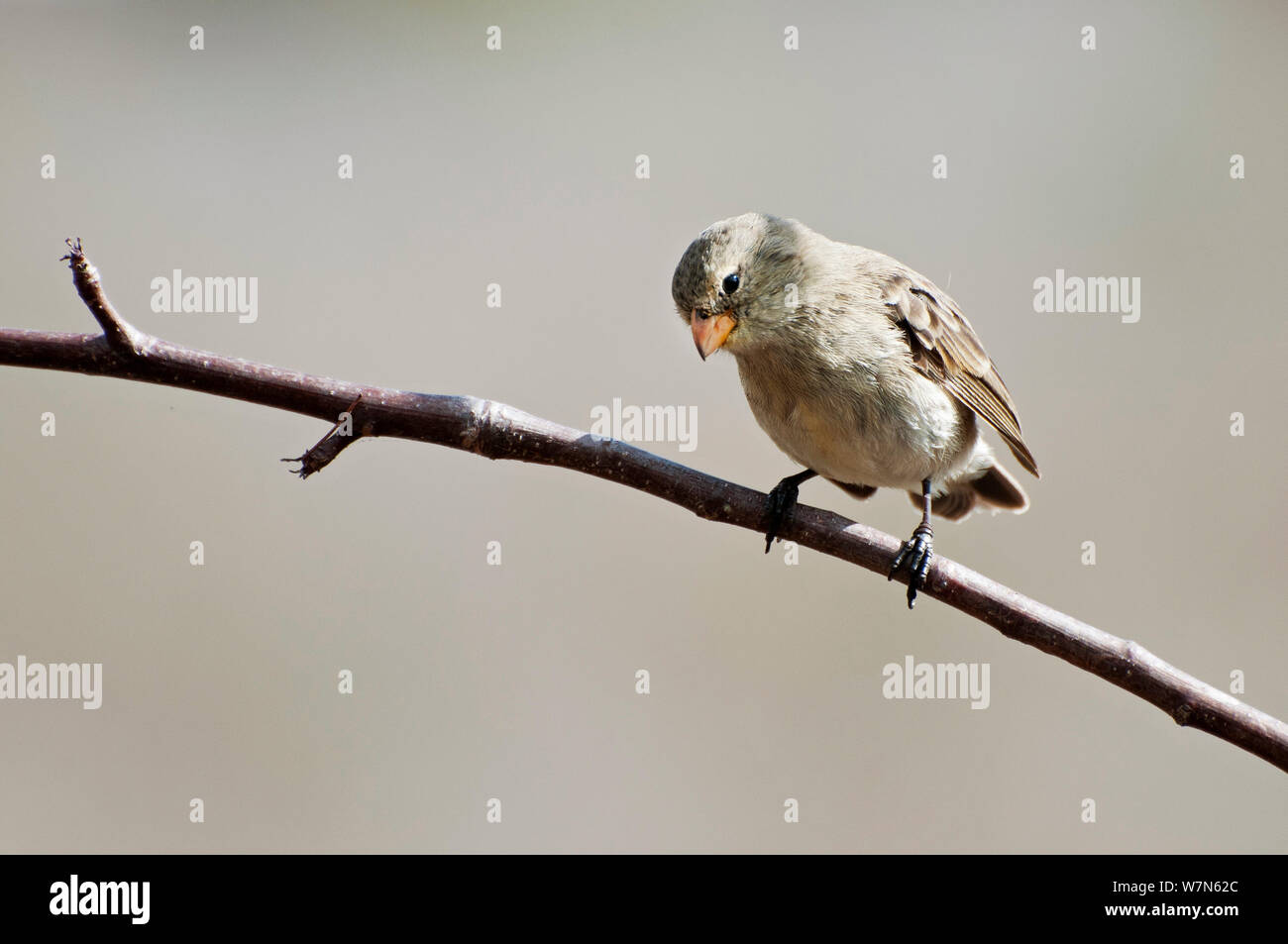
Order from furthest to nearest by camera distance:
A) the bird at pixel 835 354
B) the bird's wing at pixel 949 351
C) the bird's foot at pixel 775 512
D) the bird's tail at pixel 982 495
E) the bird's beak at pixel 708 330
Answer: the bird's tail at pixel 982 495 → the bird's wing at pixel 949 351 → the bird at pixel 835 354 → the bird's beak at pixel 708 330 → the bird's foot at pixel 775 512

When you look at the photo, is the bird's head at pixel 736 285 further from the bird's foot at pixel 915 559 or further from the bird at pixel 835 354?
the bird's foot at pixel 915 559

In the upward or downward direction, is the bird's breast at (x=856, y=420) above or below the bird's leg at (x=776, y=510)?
above

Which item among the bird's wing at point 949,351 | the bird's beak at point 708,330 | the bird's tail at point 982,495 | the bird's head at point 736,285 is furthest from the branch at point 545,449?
the bird's tail at point 982,495

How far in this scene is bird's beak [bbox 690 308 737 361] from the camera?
3008 millimetres

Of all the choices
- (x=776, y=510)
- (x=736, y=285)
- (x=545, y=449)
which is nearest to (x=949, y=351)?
(x=736, y=285)

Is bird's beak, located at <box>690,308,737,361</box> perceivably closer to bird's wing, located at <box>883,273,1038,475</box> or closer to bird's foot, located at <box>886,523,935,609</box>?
bird's wing, located at <box>883,273,1038,475</box>

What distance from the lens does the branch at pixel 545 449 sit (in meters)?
2.11

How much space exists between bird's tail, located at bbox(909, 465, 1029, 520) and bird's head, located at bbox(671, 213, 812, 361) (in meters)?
1.05

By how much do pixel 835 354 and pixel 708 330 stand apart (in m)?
0.43

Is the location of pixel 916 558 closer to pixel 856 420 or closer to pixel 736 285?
pixel 856 420

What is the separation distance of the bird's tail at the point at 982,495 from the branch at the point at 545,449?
4.24 feet

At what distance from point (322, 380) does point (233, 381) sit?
178 millimetres

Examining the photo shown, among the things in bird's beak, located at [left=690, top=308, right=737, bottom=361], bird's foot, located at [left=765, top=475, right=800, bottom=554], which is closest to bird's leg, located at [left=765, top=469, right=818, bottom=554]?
bird's foot, located at [left=765, top=475, right=800, bottom=554]
